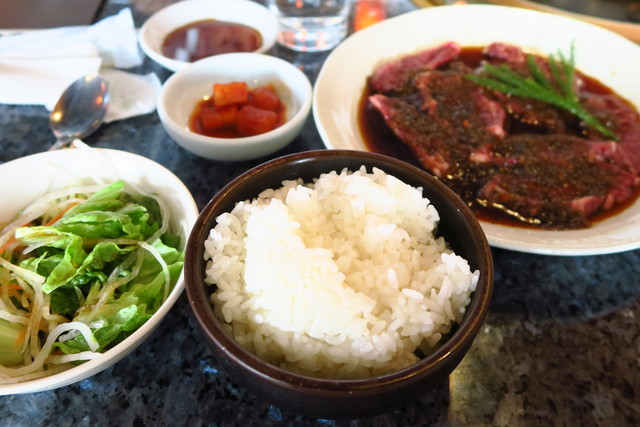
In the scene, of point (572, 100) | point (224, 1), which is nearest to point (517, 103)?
point (572, 100)

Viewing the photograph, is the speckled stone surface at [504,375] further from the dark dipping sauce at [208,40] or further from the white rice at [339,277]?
the dark dipping sauce at [208,40]

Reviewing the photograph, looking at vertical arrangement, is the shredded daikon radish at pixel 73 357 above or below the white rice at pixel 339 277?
below

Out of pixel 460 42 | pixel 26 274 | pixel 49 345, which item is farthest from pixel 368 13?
pixel 49 345

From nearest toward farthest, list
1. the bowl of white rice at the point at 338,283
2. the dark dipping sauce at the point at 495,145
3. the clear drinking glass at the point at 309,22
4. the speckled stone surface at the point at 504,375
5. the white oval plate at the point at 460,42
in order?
the bowl of white rice at the point at 338,283, the speckled stone surface at the point at 504,375, the dark dipping sauce at the point at 495,145, the white oval plate at the point at 460,42, the clear drinking glass at the point at 309,22

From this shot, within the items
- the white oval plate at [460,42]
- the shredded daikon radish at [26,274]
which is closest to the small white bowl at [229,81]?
the white oval plate at [460,42]

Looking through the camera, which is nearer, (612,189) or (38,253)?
(38,253)

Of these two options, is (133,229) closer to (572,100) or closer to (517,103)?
(517,103)
